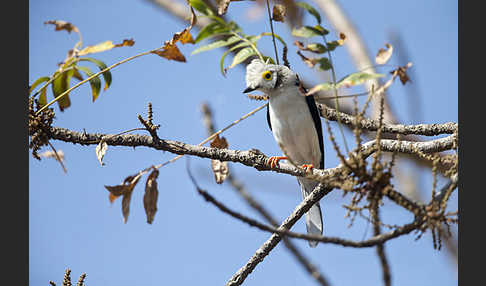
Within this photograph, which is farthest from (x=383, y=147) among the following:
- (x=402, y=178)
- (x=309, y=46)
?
(x=402, y=178)

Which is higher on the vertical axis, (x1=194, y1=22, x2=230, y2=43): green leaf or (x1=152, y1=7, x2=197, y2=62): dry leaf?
(x1=152, y1=7, x2=197, y2=62): dry leaf

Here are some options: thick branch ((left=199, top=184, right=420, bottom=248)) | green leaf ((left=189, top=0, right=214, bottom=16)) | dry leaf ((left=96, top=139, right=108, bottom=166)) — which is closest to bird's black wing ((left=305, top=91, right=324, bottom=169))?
green leaf ((left=189, top=0, right=214, bottom=16))

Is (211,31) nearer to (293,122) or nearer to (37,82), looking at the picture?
(37,82)

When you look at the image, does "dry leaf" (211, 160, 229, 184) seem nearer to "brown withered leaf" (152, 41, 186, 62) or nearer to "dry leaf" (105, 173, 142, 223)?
"dry leaf" (105, 173, 142, 223)

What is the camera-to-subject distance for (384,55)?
3.05 metres

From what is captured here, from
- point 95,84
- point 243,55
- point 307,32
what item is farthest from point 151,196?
point 307,32

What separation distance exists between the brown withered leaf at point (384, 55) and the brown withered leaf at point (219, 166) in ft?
4.53

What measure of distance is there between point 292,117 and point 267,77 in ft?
2.47

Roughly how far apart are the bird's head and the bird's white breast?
0.11 m

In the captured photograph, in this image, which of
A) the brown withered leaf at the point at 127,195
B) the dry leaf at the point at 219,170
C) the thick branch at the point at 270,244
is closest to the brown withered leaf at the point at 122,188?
the brown withered leaf at the point at 127,195

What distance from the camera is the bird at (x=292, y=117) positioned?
4.03 m

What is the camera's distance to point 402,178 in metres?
8.83

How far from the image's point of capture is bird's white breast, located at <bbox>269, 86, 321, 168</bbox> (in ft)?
14.6

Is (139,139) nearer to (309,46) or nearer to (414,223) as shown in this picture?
(309,46)
